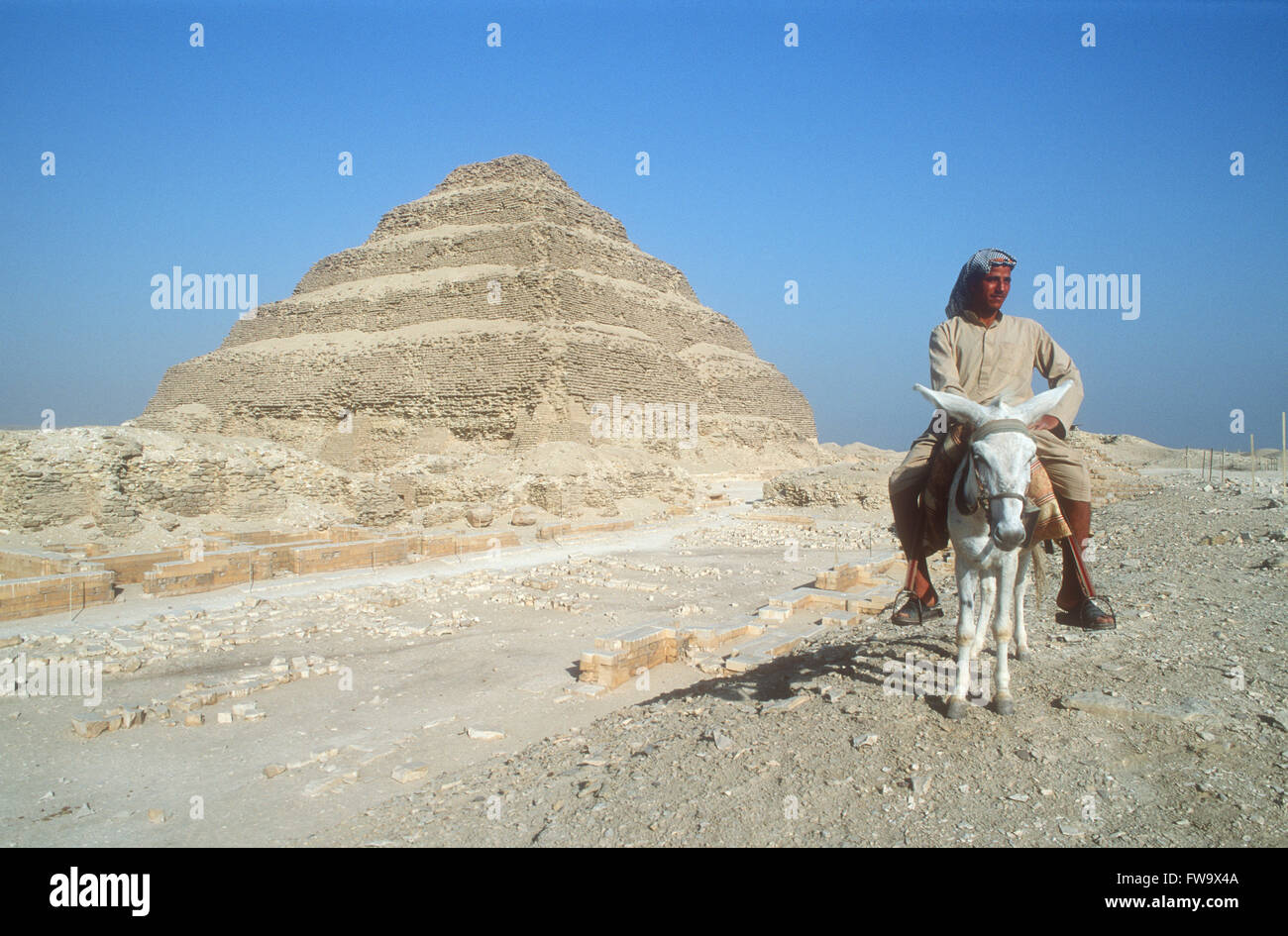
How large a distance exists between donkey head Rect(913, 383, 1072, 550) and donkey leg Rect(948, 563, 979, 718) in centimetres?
43

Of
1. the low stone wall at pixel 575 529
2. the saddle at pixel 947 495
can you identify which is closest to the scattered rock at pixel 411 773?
the saddle at pixel 947 495

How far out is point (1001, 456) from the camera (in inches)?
118

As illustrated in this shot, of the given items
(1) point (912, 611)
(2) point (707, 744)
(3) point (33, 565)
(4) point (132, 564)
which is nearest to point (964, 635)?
(1) point (912, 611)

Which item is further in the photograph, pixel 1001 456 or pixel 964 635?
pixel 964 635

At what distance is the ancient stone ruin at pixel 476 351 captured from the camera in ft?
128

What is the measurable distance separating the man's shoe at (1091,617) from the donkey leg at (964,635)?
0.62m

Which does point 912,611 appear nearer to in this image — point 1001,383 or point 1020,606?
point 1020,606

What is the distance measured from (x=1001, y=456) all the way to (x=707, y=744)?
2051mm

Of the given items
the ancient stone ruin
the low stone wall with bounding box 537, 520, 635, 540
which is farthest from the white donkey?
the ancient stone ruin

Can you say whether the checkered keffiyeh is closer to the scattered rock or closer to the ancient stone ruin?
the scattered rock

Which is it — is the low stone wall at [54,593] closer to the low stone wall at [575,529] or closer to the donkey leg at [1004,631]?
the low stone wall at [575,529]

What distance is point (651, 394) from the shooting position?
43.6 m

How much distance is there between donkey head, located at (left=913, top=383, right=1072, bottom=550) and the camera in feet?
9.62

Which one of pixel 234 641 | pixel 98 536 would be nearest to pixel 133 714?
pixel 234 641
